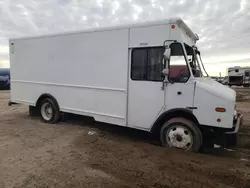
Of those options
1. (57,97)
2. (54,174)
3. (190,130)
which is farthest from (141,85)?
(57,97)

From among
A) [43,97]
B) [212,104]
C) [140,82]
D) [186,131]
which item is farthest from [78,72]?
[212,104]

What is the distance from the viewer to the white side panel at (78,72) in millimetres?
5379

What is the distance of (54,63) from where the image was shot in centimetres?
667

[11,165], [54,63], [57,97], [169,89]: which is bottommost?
[11,165]

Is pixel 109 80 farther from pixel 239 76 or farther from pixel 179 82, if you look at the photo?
pixel 239 76

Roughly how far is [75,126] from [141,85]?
2.97 m

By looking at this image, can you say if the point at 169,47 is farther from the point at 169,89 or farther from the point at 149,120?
the point at 149,120

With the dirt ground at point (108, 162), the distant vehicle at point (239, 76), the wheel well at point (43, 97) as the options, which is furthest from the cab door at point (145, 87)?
the distant vehicle at point (239, 76)

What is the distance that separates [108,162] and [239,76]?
3146 cm

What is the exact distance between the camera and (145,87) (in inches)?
197

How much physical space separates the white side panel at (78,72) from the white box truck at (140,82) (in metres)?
0.03

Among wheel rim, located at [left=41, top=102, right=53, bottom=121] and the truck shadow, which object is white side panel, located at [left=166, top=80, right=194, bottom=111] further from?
wheel rim, located at [left=41, top=102, right=53, bottom=121]

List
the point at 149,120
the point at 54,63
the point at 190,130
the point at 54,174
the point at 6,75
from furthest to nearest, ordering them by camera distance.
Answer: the point at 6,75, the point at 54,63, the point at 149,120, the point at 190,130, the point at 54,174

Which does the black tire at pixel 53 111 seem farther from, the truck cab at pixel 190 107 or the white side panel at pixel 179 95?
the white side panel at pixel 179 95
